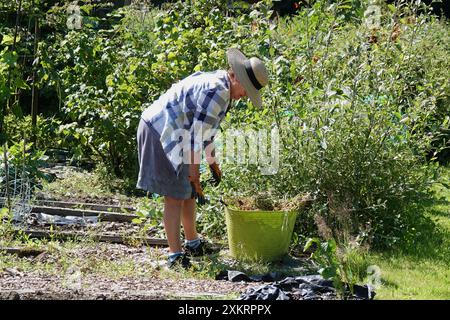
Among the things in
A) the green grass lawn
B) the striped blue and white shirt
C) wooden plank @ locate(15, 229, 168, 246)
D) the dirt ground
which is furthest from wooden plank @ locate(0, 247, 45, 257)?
the green grass lawn

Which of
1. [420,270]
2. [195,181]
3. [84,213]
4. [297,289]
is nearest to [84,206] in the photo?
[84,213]

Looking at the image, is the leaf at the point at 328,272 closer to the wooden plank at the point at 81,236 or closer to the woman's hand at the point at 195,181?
the woman's hand at the point at 195,181

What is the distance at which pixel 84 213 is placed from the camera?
20.9 ft

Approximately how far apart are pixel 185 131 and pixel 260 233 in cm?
87

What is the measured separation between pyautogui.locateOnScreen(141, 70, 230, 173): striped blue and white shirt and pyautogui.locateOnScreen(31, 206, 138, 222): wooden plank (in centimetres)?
146

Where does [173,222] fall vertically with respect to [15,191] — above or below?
below

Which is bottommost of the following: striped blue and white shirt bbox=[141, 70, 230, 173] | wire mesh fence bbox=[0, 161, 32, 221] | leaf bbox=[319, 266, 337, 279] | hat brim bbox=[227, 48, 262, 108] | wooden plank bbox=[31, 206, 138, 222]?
leaf bbox=[319, 266, 337, 279]

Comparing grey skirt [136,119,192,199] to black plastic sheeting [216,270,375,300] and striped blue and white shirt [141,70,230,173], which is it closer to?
striped blue and white shirt [141,70,230,173]

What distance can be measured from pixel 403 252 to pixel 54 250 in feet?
8.15

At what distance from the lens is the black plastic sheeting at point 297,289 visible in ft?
13.7

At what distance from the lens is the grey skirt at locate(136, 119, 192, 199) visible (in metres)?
5.06

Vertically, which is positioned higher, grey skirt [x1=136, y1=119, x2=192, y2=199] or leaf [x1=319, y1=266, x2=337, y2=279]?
grey skirt [x1=136, y1=119, x2=192, y2=199]

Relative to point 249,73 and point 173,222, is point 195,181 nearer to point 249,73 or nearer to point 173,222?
point 173,222
